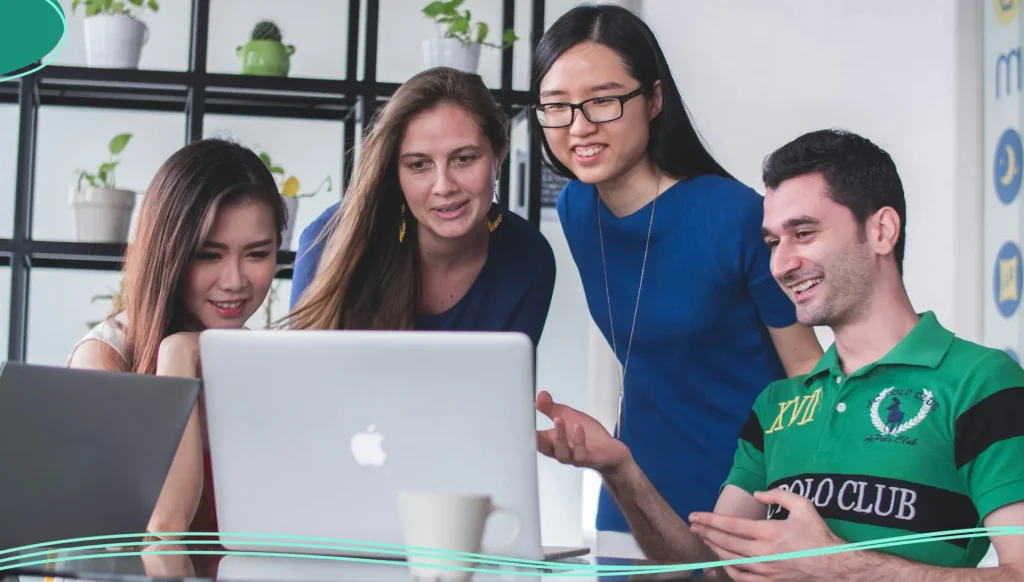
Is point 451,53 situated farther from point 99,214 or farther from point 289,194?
point 99,214

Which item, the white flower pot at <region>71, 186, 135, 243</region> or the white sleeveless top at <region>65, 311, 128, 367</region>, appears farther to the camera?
the white flower pot at <region>71, 186, 135, 243</region>

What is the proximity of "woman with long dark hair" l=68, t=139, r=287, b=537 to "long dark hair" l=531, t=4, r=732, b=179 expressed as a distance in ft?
1.83

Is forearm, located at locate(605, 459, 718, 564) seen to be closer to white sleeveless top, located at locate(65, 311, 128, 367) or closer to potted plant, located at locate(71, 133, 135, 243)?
white sleeveless top, located at locate(65, 311, 128, 367)

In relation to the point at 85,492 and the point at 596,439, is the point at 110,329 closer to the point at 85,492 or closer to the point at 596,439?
the point at 85,492

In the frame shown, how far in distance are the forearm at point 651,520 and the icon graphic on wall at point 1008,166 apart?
2042mm

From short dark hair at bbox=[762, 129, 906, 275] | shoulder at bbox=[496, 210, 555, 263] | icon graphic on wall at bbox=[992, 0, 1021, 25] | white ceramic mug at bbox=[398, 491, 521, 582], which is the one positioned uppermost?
icon graphic on wall at bbox=[992, 0, 1021, 25]

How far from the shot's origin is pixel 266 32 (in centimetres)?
307

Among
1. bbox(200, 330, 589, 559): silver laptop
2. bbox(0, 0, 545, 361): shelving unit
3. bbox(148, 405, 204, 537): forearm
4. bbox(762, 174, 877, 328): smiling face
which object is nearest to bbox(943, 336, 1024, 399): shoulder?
bbox(762, 174, 877, 328): smiling face

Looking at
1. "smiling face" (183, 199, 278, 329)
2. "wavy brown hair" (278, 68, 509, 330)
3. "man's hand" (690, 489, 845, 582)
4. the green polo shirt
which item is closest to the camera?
"man's hand" (690, 489, 845, 582)

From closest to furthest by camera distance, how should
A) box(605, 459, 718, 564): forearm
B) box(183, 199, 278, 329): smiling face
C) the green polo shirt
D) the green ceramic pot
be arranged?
1. the green polo shirt
2. box(605, 459, 718, 564): forearm
3. box(183, 199, 278, 329): smiling face
4. the green ceramic pot

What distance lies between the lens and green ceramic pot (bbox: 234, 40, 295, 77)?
304cm

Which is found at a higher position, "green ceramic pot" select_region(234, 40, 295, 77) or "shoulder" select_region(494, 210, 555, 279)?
"green ceramic pot" select_region(234, 40, 295, 77)

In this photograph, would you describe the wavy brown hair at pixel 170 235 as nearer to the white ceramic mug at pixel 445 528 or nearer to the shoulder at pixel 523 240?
the shoulder at pixel 523 240

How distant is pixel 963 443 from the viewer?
1.38 m
